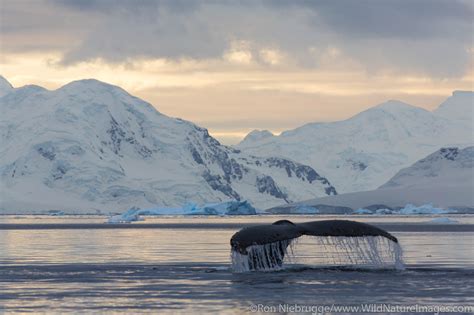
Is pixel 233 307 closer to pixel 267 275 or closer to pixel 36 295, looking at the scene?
pixel 36 295

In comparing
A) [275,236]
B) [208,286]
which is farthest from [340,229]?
[208,286]

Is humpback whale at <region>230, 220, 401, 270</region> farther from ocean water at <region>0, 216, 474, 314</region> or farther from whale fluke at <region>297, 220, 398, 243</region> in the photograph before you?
ocean water at <region>0, 216, 474, 314</region>

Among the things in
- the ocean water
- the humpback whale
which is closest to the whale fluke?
the humpback whale

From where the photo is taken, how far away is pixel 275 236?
37219mm

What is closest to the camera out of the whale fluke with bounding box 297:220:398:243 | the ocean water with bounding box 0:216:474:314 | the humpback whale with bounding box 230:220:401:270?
the ocean water with bounding box 0:216:474:314

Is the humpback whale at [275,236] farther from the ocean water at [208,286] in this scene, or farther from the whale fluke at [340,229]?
the ocean water at [208,286]

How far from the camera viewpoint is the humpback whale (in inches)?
1451

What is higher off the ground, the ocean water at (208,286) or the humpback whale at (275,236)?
the humpback whale at (275,236)

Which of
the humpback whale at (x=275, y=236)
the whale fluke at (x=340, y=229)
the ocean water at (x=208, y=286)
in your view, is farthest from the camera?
the whale fluke at (x=340, y=229)

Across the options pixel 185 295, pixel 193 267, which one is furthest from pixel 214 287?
pixel 193 267

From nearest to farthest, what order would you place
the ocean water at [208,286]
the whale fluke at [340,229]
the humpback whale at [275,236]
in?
the ocean water at [208,286]
the humpback whale at [275,236]
the whale fluke at [340,229]

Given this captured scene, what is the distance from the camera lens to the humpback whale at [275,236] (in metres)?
36.8

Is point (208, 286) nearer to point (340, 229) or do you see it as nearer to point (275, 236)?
point (275, 236)

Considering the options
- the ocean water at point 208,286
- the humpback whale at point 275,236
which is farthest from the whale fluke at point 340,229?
the ocean water at point 208,286
